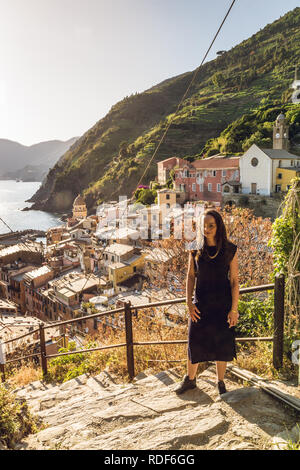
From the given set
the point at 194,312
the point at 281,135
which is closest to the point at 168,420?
the point at 194,312

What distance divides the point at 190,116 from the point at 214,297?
218ft

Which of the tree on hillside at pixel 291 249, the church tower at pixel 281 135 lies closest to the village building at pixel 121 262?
the church tower at pixel 281 135

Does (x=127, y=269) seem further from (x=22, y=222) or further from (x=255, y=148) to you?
(x=22, y=222)

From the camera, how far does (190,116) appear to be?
63.4m

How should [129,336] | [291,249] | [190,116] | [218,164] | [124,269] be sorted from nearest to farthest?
1. [291,249]
2. [129,336]
3. [124,269]
4. [218,164]
5. [190,116]

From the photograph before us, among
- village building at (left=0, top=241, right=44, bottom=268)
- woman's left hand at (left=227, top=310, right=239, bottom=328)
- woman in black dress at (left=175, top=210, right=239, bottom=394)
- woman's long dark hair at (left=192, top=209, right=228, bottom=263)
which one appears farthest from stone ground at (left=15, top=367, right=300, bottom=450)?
village building at (left=0, top=241, right=44, bottom=268)

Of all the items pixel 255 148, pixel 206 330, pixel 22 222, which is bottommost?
pixel 22 222

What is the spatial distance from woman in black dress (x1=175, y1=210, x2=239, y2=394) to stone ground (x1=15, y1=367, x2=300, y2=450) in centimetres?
26

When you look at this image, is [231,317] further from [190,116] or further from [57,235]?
[190,116]

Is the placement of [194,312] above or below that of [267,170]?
below

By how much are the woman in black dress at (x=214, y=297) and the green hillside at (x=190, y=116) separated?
38.7m
